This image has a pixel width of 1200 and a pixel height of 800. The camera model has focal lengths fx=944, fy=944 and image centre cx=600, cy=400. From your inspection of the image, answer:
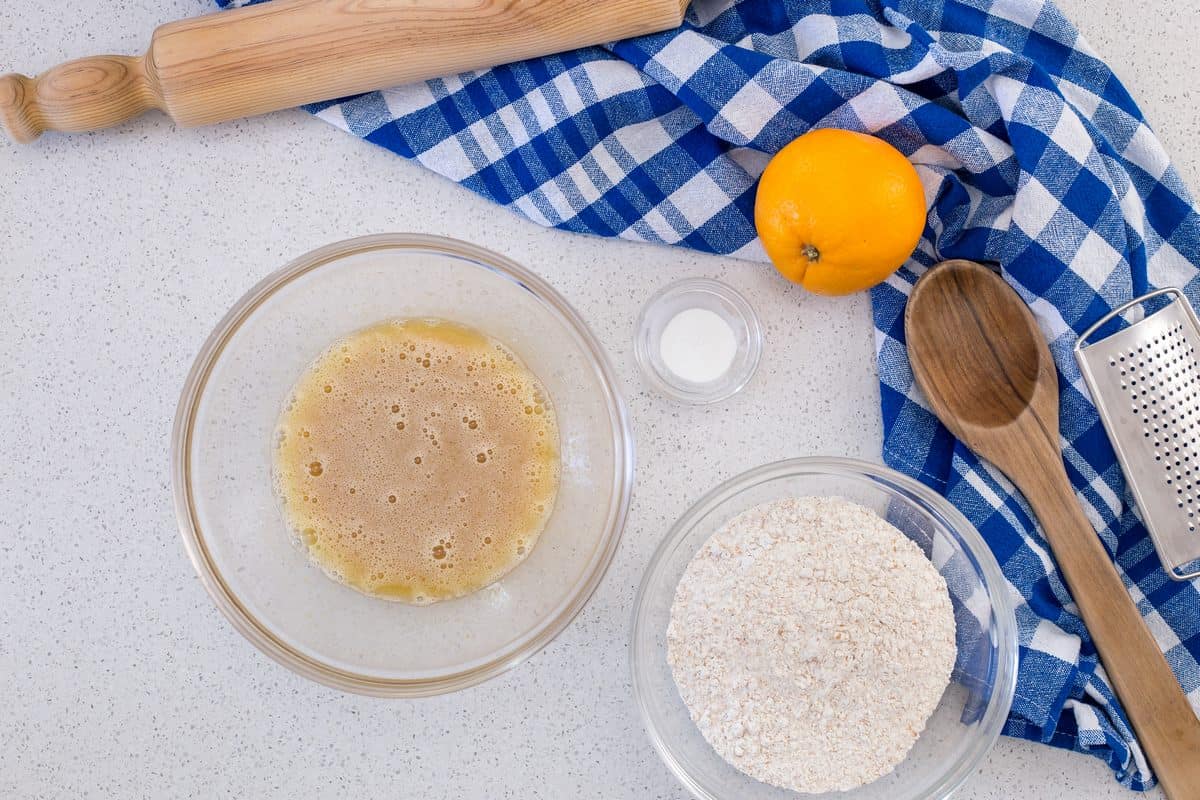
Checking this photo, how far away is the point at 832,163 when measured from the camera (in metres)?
1.09

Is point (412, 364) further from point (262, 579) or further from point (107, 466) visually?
point (107, 466)

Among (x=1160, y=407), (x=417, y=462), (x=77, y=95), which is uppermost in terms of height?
(x=77, y=95)

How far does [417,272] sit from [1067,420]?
33.7 inches

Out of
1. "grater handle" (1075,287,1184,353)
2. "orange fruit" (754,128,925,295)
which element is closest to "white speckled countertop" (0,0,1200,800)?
"orange fruit" (754,128,925,295)

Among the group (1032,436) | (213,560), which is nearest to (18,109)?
(213,560)

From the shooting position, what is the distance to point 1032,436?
3.93ft

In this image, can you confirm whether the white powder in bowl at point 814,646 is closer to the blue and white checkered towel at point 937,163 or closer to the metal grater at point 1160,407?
the blue and white checkered towel at point 937,163


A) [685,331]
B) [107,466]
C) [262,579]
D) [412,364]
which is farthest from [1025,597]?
[107,466]

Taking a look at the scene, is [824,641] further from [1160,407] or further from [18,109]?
[18,109]

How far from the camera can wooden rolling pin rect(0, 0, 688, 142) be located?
1.17 m

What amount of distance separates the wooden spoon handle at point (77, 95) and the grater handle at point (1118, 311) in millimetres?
1209

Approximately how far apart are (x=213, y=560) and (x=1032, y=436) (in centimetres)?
102

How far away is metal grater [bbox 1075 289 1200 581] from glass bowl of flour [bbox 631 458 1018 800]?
0.72ft

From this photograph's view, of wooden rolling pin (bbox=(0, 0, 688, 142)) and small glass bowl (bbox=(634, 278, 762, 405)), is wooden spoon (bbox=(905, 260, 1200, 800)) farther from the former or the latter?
wooden rolling pin (bbox=(0, 0, 688, 142))
